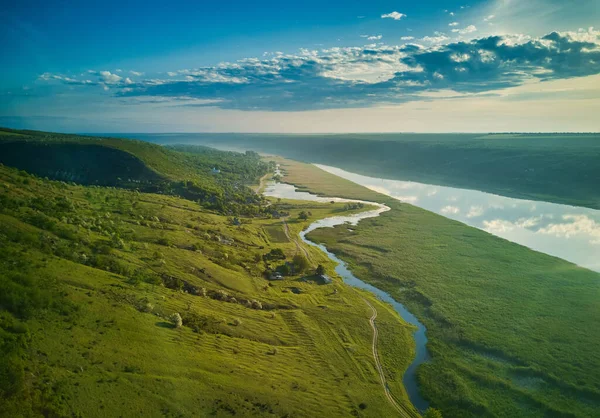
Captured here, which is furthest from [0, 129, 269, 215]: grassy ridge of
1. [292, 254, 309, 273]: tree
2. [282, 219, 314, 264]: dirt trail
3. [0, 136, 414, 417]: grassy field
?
[0, 136, 414, 417]: grassy field

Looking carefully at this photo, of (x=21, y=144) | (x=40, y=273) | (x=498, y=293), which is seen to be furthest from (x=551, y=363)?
(x=21, y=144)

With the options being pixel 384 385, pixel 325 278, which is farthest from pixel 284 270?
pixel 384 385

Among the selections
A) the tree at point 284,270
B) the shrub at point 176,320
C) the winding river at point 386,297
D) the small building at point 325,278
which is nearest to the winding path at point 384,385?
the winding river at point 386,297

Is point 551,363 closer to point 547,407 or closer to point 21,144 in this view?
point 547,407

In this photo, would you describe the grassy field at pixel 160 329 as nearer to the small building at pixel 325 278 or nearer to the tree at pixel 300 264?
the tree at pixel 300 264

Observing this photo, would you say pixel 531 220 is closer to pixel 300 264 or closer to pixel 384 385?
pixel 300 264
